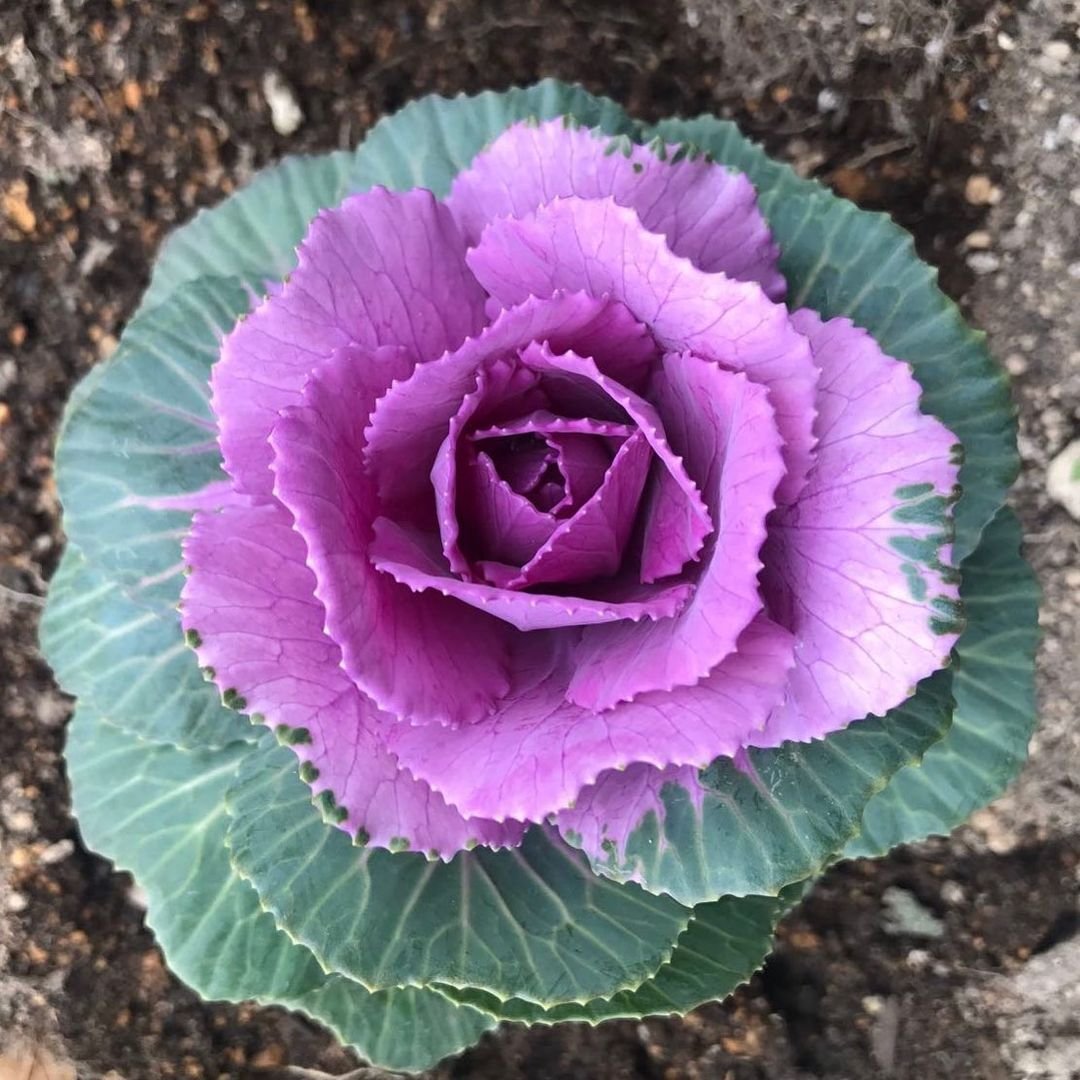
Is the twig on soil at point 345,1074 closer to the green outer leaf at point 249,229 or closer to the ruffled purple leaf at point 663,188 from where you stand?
the green outer leaf at point 249,229

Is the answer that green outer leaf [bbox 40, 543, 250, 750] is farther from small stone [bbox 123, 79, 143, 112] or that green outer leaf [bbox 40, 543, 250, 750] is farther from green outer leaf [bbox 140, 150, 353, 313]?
small stone [bbox 123, 79, 143, 112]

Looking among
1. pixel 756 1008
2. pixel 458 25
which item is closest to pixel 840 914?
pixel 756 1008

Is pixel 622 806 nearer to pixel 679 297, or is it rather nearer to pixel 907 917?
pixel 679 297

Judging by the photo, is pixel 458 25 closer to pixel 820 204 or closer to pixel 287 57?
pixel 287 57

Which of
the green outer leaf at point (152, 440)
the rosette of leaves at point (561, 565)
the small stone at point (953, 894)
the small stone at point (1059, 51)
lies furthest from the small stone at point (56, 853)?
the small stone at point (1059, 51)

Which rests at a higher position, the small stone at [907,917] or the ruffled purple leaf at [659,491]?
the ruffled purple leaf at [659,491]

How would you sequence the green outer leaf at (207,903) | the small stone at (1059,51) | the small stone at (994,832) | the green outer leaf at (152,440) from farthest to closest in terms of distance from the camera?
the small stone at (994,832) < the small stone at (1059,51) < the green outer leaf at (207,903) < the green outer leaf at (152,440)

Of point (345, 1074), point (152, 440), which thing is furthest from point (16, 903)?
point (152, 440)
